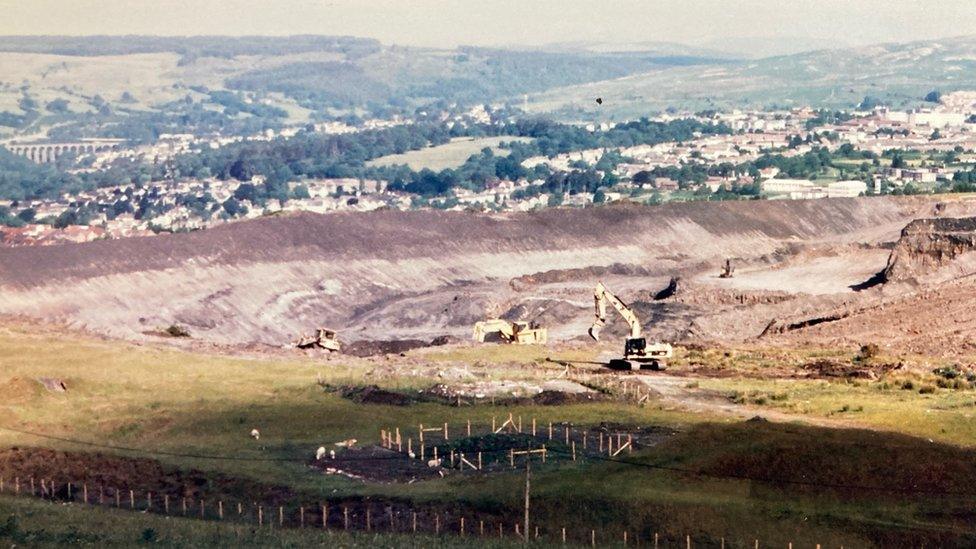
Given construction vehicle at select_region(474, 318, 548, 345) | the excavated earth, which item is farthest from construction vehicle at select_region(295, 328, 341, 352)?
construction vehicle at select_region(474, 318, 548, 345)

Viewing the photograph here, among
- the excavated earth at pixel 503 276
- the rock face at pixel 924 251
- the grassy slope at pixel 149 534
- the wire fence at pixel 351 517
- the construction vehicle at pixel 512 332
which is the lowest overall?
the excavated earth at pixel 503 276

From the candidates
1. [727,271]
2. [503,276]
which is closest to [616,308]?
[727,271]

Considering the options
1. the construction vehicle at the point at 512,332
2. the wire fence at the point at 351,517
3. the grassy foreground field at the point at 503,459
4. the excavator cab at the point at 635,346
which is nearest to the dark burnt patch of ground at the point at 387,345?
the construction vehicle at the point at 512,332

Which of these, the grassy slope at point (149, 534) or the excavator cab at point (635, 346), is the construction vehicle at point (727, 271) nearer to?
the excavator cab at point (635, 346)

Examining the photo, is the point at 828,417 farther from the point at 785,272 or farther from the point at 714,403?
the point at 785,272

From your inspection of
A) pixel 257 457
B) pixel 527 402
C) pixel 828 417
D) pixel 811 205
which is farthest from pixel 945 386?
pixel 811 205

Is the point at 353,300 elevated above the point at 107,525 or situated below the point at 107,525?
below
